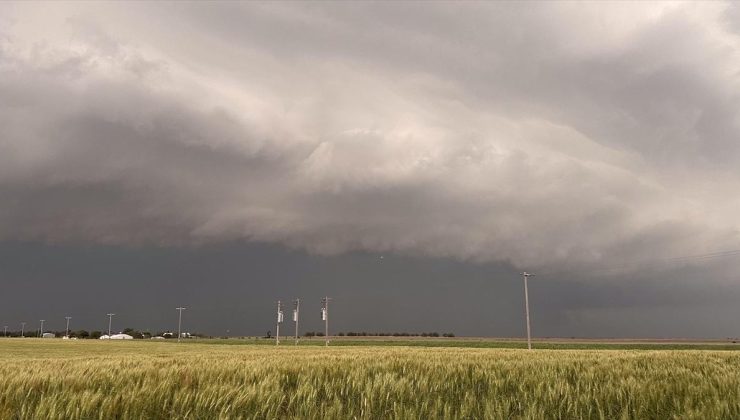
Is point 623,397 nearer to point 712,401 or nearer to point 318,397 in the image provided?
point 712,401

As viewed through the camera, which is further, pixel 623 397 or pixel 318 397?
pixel 318 397

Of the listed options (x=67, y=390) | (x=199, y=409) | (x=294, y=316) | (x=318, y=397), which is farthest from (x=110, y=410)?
(x=294, y=316)

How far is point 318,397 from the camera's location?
654 cm

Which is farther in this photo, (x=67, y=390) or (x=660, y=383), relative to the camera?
(x=660, y=383)

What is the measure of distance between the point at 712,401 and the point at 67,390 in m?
6.84

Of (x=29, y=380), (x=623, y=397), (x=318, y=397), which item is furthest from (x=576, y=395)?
(x=29, y=380)

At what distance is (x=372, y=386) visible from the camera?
6621 millimetres

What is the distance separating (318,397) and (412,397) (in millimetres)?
1238

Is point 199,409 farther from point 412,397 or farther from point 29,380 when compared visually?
point 29,380

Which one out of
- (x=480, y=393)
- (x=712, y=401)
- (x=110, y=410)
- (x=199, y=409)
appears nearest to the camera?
(x=110, y=410)

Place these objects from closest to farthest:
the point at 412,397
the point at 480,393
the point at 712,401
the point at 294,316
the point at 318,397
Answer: the point at 712,401 < the point at 412,397 < the point at 318,397 < the point at 480,393 < the point at 294,316

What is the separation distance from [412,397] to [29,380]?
4.88 meters

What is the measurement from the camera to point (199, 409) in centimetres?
503

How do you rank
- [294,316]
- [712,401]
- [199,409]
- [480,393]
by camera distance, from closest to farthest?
[199,409] < [712,401] < [480,393] < [294,316]
